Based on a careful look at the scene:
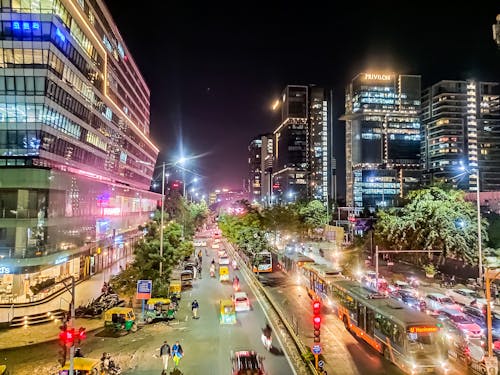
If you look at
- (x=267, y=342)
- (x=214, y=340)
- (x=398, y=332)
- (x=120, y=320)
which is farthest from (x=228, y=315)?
(x=398, y=332)

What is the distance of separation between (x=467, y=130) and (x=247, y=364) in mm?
156032

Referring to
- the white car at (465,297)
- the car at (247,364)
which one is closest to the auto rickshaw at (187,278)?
the car at (247,364)

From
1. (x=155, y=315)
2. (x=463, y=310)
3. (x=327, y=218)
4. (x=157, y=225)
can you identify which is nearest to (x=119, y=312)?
(x=155, y=315)

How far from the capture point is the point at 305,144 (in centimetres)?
17875

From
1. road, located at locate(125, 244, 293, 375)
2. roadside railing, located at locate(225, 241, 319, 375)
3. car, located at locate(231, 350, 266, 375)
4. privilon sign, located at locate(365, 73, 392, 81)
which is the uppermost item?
privilon sign, located at locate(365, 73, 392, 81)

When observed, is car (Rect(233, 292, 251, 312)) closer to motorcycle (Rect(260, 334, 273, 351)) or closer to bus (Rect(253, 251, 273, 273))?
motorcycle (Rect(260, 334, 273, 351))

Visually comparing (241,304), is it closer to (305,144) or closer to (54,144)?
(54,144)

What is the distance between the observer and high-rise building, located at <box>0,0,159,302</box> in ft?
98.3

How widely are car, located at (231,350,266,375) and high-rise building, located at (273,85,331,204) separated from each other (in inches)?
6014

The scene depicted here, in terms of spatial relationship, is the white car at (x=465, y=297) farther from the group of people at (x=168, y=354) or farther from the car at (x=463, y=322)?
the group of people at (x=168, y=354)

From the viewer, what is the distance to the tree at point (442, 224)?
36281 mm

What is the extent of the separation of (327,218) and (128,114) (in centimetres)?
4699

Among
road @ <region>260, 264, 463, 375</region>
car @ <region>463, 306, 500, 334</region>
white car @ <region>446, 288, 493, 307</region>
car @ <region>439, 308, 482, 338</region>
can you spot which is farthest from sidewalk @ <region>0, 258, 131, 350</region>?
white car @ <region>446, 288, 493, 307</region>

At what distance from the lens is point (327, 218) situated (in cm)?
8631
